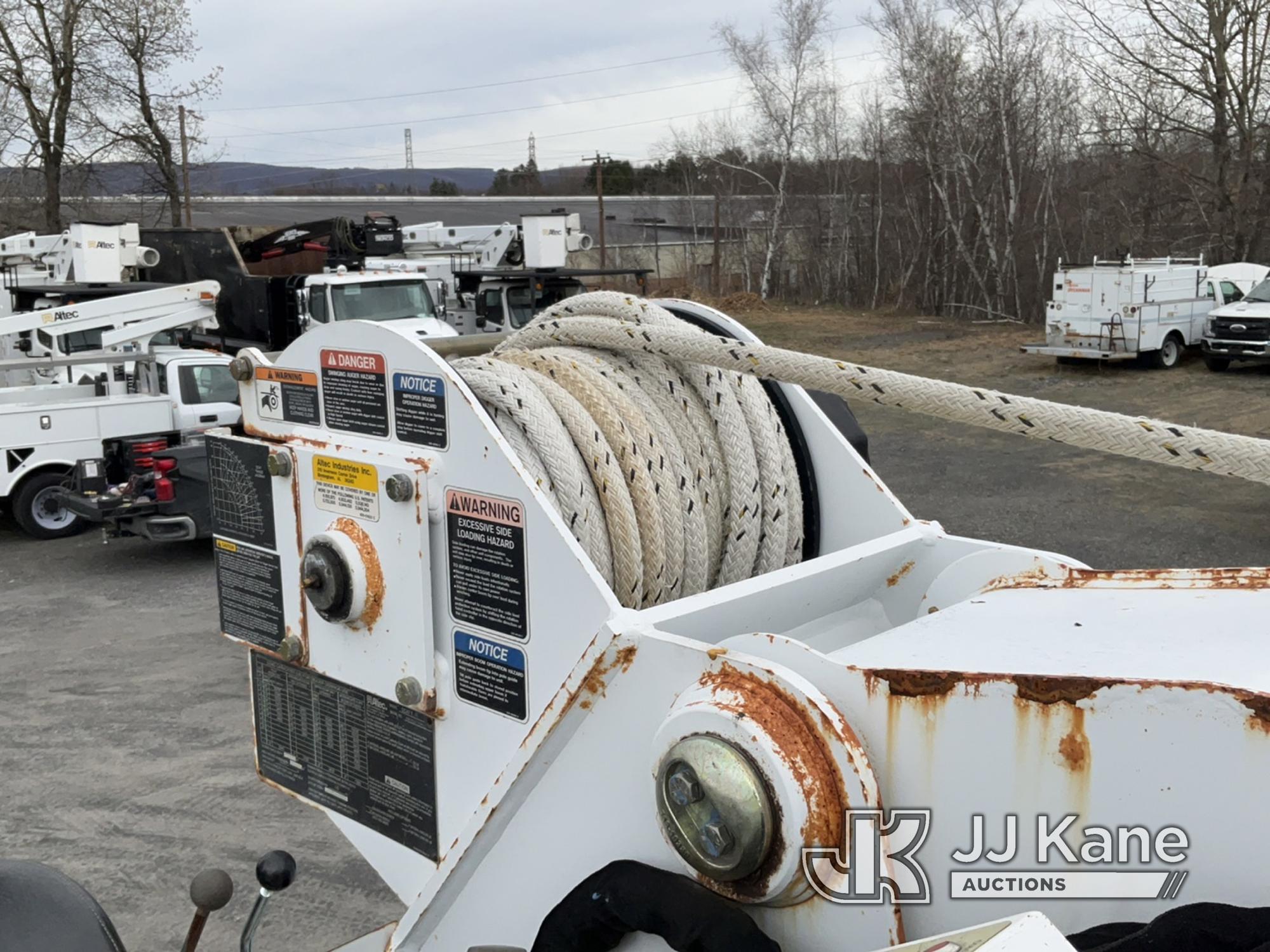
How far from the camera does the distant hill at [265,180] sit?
3042 cm

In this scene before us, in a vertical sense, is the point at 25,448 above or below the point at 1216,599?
below

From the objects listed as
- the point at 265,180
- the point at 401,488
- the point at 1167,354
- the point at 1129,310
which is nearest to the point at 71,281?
the point at 401,488

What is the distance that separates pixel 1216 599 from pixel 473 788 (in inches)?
57.8

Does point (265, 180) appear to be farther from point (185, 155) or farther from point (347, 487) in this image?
point (347, 487)

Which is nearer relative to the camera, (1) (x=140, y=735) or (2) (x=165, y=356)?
(1) (x=140, y=735)

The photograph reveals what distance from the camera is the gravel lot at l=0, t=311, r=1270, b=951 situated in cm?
477

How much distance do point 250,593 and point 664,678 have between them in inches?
55.0

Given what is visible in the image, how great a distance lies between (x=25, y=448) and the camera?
10461 millimetres

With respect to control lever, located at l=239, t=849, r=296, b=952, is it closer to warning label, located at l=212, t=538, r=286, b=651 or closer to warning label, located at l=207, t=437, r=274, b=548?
warning label, located at l=212, t=538, r=286, b=651

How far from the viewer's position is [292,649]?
9.39ft

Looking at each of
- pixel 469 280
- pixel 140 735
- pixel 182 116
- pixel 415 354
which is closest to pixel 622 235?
pixel 182 116

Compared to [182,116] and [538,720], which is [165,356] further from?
[182,116]

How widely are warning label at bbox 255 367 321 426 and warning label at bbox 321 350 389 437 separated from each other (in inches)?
→ 1.7

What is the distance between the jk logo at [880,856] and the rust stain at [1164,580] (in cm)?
65
